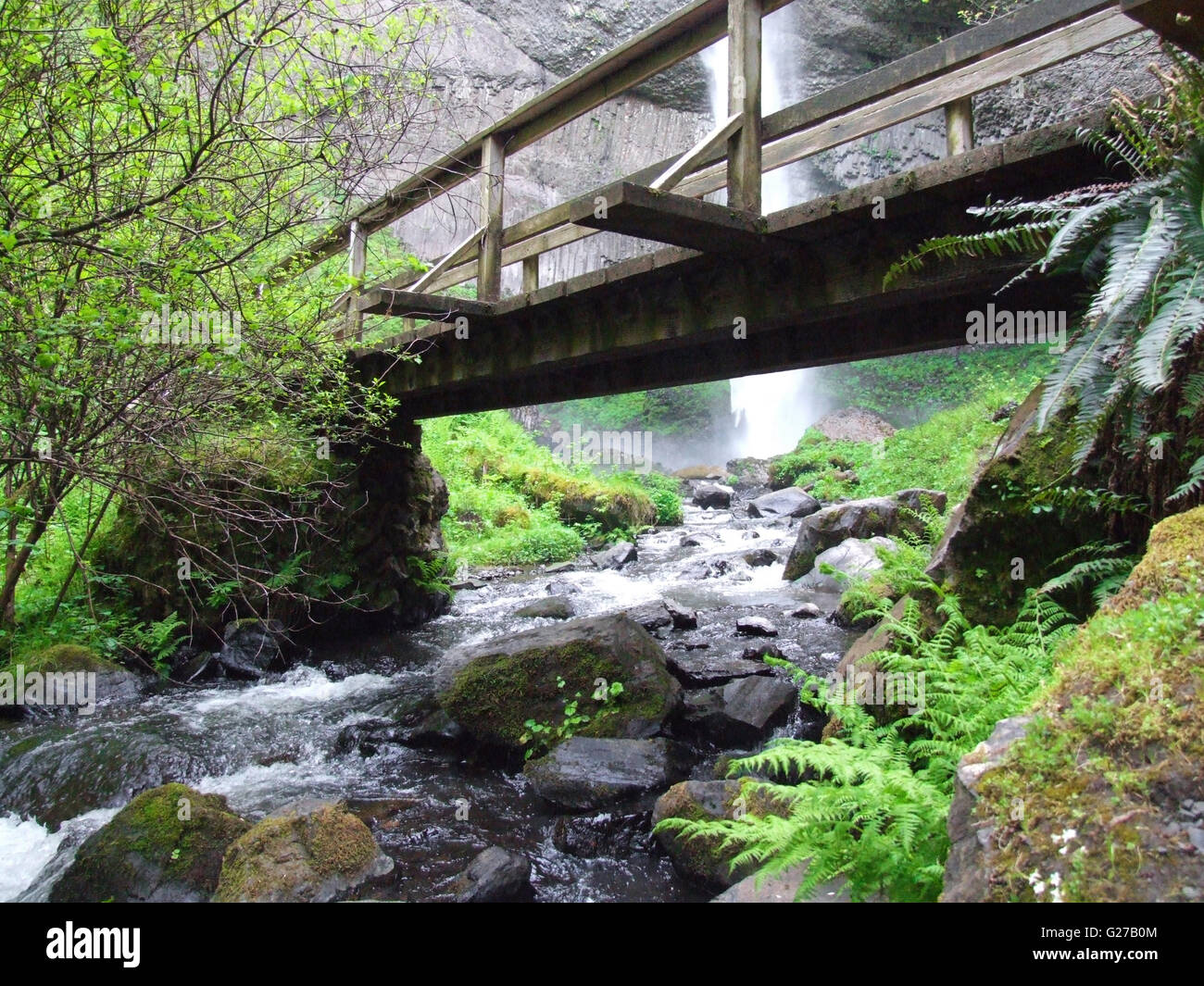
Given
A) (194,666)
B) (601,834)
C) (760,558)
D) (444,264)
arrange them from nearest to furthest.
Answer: (601,834)
(444,264)
(194,666)
(760,558)

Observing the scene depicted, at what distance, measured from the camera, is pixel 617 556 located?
17.0 metres

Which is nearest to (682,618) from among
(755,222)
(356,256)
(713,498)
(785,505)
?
(356,256)

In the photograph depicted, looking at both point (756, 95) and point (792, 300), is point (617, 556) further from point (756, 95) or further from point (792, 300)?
point (756, 95)

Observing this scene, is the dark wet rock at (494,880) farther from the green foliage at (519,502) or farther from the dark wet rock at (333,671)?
the green foliage at (519,502)

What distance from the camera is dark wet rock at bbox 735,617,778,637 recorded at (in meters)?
10.4

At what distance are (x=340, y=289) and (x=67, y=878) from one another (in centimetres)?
459

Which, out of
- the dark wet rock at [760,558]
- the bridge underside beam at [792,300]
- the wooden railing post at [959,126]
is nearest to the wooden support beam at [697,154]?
the bridge underside beam at [792,300]

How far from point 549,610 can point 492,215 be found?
21.9 feet

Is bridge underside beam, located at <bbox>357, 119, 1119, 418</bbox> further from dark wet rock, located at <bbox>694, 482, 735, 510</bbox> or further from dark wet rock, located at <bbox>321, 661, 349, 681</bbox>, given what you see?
dark wet rock, located at <bbox>694, 482, 735, 510</bbox>

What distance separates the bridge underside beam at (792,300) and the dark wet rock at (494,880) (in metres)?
4.19

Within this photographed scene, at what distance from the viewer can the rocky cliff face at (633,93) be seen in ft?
105
